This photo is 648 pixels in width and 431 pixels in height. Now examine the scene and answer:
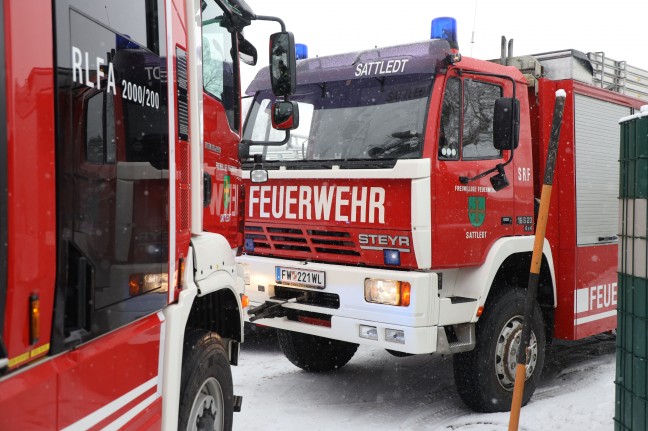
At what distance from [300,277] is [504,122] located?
199 cm

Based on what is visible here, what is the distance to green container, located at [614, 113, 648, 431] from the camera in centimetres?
309

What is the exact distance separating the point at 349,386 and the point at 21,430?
4.79m

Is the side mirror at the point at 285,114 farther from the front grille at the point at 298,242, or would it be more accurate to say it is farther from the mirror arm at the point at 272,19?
the front grille at the point at 298,242

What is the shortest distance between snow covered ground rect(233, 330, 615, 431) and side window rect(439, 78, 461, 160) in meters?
2.04

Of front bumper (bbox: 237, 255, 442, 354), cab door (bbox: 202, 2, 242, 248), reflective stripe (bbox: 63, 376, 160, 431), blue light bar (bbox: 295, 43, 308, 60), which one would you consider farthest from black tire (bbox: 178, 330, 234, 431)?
blue light bar (bbox: 295, 43, 308, 60)

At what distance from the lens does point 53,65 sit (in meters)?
2.05

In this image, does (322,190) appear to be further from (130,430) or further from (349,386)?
(130,430)

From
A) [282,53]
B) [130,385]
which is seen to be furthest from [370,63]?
[130,385]

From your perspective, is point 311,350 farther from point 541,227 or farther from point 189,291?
point 189,291

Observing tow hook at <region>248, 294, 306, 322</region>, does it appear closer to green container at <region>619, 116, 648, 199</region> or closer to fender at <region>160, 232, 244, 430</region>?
fender at <region>160, 232, 244, 430</region>

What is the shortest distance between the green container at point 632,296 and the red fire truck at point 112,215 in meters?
1.90

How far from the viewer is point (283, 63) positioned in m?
4.02

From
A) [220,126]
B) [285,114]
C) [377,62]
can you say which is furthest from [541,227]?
[377,62]

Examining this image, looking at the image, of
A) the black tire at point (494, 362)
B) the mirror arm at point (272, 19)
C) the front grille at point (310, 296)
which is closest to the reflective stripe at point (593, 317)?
the black tire at point (494, 362)
